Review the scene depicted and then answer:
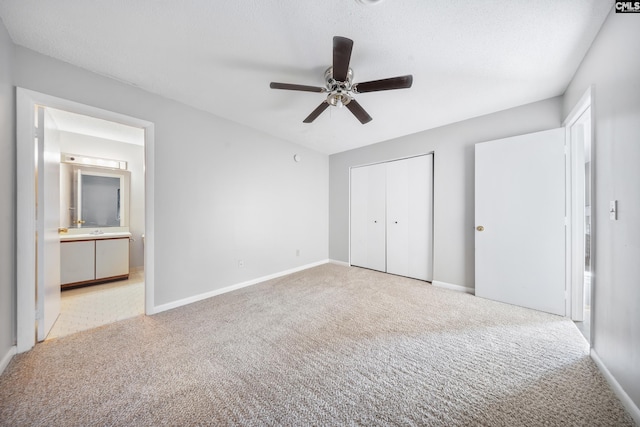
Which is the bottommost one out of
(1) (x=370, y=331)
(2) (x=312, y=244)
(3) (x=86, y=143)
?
(1) (x=370, y=331)

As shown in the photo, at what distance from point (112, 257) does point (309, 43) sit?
166 inches

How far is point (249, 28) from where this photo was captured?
1.56 meters

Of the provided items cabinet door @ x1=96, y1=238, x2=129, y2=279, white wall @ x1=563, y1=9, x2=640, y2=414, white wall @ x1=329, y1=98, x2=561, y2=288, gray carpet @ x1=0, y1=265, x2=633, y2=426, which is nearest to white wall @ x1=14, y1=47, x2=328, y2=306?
gray carpet @ x1=0, y1=265, x2=633, y2=426

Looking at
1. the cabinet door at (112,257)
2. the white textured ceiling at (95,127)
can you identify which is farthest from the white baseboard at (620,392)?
the cabinet door at (112,257)

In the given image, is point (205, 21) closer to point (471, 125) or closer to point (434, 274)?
point (471, 125)

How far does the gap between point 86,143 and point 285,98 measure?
372cm

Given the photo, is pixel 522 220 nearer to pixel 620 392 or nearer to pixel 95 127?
pixel 620 392

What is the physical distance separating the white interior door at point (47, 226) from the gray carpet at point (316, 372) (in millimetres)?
394

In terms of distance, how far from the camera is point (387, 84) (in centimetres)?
176

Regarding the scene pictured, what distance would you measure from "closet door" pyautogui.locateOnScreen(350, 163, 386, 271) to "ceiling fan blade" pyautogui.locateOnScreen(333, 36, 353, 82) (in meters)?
2.52

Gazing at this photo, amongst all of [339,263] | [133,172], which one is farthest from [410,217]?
[133,172]

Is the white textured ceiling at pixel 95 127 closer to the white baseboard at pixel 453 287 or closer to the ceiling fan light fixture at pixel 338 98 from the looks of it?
the ceiling fan light fixture at pixel 338 98

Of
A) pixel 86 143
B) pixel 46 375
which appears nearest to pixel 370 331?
pixel 46 375

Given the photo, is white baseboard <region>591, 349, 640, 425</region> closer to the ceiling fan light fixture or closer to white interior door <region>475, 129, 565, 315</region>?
white interior door <region>475, 129, 565, 315</region>
